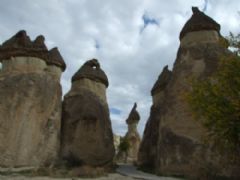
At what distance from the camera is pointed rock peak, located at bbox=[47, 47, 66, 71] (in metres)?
21.6

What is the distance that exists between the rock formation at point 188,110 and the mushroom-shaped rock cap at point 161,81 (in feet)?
16.6

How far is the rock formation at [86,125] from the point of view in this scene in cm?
1576

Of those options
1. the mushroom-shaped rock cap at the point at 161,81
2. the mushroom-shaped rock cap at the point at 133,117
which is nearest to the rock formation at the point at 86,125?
the mushroom-shaped rock cap at the point at 161,81

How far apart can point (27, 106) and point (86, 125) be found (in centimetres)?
333

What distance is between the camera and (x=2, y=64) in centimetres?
1691

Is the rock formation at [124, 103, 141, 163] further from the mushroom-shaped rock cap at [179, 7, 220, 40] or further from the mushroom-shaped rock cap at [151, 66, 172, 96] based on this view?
the mushroom-shaped rock cap at [179, 7, 220, 40]

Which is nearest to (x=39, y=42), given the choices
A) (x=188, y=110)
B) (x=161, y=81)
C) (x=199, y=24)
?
(x=188, y=110)

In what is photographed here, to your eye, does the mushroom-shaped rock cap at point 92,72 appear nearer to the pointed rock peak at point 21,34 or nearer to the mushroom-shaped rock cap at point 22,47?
the mushroom-shaped rock cap at point 22,47

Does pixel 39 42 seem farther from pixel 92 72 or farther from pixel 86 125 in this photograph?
pixel 86 125

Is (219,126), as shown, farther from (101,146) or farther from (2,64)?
(2,64)

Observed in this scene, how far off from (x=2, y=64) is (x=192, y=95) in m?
10.9

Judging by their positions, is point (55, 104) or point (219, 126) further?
point (55, 104)

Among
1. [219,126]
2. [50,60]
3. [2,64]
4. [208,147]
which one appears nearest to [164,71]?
[50,60]

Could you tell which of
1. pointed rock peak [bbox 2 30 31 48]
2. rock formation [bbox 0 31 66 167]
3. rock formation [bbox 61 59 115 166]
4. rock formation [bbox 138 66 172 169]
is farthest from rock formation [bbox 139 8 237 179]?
pointed rock peak [bbox 2 30 31 48]
